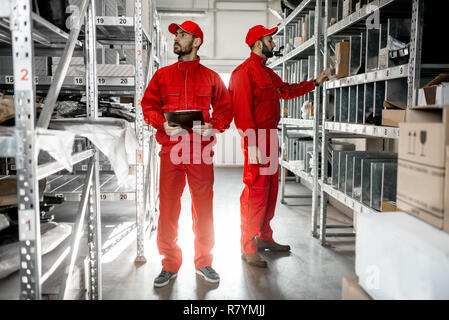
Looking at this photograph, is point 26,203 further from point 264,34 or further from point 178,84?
point 264,34

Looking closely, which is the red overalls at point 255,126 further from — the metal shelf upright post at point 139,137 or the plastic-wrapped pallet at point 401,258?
the plastic-wrapped pallet at point 401,258

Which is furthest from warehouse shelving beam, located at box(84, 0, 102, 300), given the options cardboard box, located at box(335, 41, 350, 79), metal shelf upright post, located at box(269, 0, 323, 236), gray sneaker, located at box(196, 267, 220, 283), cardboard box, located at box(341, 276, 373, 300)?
metal shelf upright post, located at box(269, 0, 323, 236)

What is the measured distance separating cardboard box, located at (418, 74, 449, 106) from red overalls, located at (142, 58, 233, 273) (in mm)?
1425

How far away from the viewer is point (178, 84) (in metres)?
2.96

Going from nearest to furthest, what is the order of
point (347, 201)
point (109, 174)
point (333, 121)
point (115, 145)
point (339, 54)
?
point (115, 145) < point (347, 201) < point (339, 54) < point (333, 121) < point (109, 174)

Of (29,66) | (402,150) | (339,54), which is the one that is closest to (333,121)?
(339,54)

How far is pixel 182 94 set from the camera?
2.96 m

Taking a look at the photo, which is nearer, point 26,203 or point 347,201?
point 26,203

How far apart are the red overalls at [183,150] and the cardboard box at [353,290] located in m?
1.40

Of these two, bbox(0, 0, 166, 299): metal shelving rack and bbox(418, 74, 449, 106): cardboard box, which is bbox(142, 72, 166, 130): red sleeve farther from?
bbox(418, 74, 449, 106): cardboard box

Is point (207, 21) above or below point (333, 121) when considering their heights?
above

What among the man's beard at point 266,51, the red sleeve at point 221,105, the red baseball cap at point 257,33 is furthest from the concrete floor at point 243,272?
the red baseball cap at point 257,33

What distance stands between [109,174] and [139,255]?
2.03 metres

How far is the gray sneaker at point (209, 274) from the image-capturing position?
3006 millimetres
